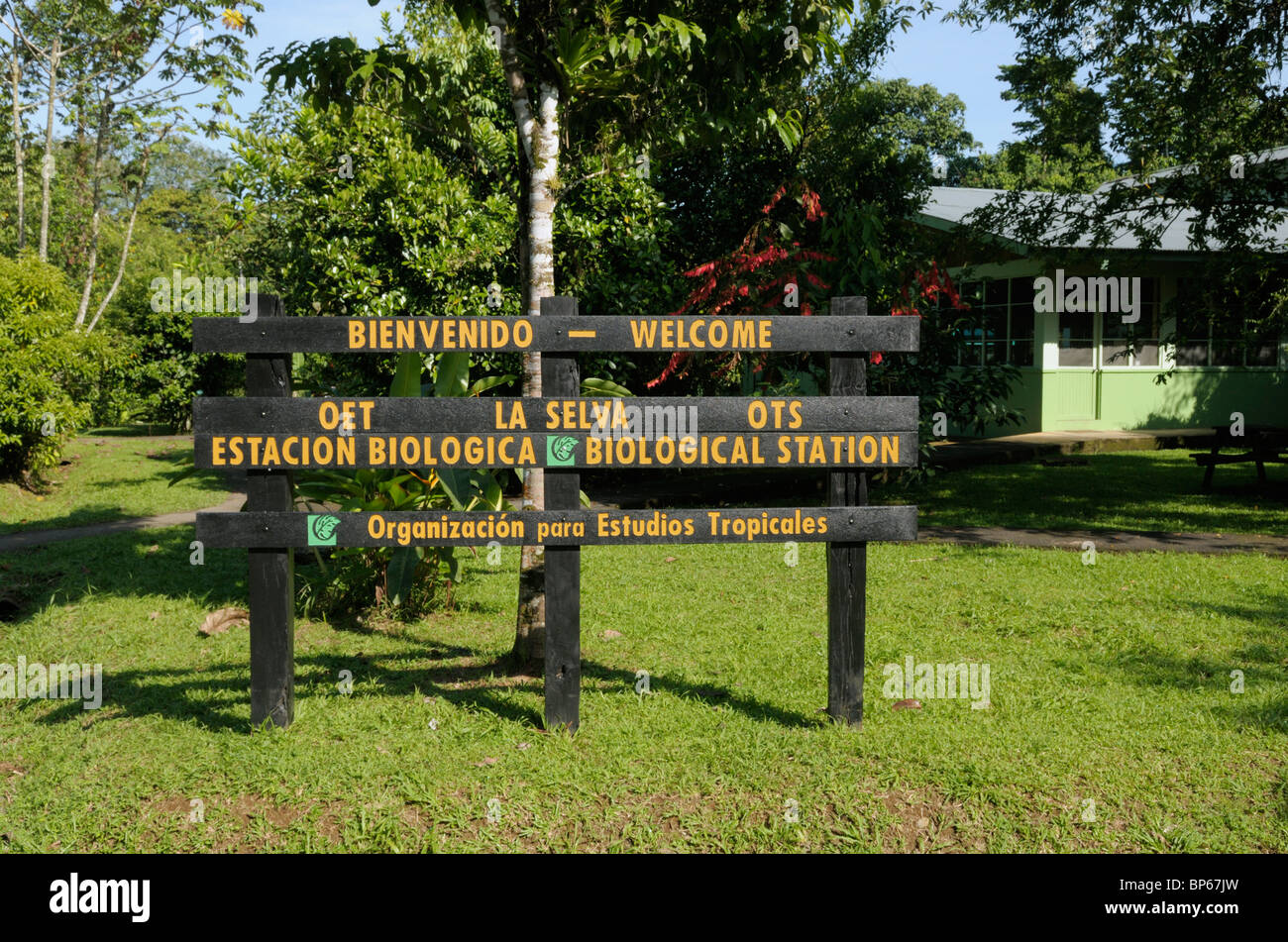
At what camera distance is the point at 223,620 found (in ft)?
21.3

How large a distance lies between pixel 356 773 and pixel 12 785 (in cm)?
138

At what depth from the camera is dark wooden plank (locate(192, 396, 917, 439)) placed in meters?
4.35

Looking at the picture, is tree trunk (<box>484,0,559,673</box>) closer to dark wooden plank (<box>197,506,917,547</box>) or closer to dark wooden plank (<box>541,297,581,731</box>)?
dark wooden plank (<box>541,297,581,731</box>)

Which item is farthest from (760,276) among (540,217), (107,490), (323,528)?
(107,490)

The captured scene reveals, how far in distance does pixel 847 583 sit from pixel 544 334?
1687 mm

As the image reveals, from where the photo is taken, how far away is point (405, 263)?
10.2 m

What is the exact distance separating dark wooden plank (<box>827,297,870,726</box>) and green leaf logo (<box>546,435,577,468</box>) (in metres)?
1.14

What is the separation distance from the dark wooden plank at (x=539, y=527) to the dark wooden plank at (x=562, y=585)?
96 millimetres

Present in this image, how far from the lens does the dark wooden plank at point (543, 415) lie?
4.35 m

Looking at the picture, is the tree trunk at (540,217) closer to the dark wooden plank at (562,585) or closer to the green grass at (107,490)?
the dark wooden plank at (562,585)

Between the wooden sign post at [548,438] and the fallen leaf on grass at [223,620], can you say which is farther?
the fallen leaf on grass at [223,620]

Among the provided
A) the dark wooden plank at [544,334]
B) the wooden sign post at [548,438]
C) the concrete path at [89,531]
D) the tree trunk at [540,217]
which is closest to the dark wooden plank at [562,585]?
the wooden sign post at [548,438]

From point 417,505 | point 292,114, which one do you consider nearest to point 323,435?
point 417,505

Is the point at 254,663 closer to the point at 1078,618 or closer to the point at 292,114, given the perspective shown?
the point at 1078,618
